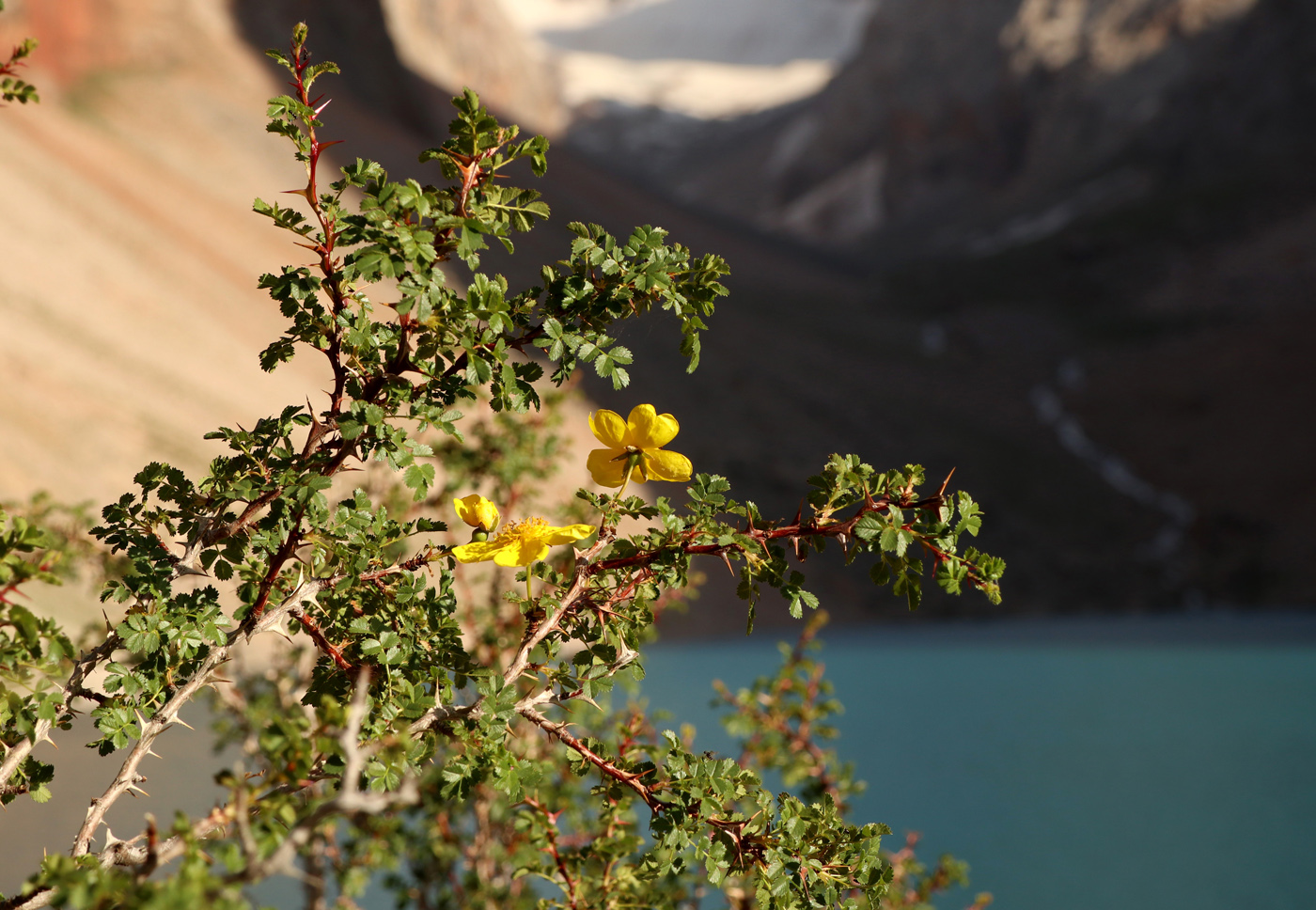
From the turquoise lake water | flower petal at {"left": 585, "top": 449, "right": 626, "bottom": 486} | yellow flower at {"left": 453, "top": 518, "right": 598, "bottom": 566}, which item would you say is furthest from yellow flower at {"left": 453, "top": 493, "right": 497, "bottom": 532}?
the turquoise lake water

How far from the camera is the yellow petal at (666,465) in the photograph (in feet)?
4.80

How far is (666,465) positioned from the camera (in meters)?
1.48

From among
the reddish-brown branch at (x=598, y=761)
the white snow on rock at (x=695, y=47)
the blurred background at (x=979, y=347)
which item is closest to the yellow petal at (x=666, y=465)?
the reddish-brown branch at (x=598, y=761)

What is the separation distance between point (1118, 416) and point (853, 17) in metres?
72.0

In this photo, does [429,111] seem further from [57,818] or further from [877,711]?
[57,818]

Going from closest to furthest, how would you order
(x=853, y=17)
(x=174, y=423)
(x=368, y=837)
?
(x=368, y=837) < (x=174, y=423) < (x=853, y=17)

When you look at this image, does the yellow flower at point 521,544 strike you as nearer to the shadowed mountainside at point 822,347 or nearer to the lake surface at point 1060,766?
the lake surface at point 1060,766

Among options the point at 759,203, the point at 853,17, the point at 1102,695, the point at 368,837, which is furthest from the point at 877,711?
the point at 853,17

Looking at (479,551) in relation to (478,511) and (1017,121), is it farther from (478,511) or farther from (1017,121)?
(1017,121)

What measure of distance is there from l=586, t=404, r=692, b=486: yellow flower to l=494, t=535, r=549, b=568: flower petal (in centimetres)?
12

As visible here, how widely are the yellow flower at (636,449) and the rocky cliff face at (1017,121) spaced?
42117 mm

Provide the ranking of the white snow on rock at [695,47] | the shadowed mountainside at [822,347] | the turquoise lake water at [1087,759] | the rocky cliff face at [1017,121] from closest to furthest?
1. the turquoise lake water at [1087,759]
2. the shadowed mountainside at [822,347]
3. the rocky cliff face at [1017,121]
4. the white snow on rock at [695,47]

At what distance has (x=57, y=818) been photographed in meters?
4.27

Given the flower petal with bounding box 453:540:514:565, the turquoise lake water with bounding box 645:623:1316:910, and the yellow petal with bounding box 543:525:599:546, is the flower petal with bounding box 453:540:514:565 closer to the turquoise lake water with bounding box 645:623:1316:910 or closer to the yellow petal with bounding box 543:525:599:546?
the yellow petal with bounding box 543:525:599:546
